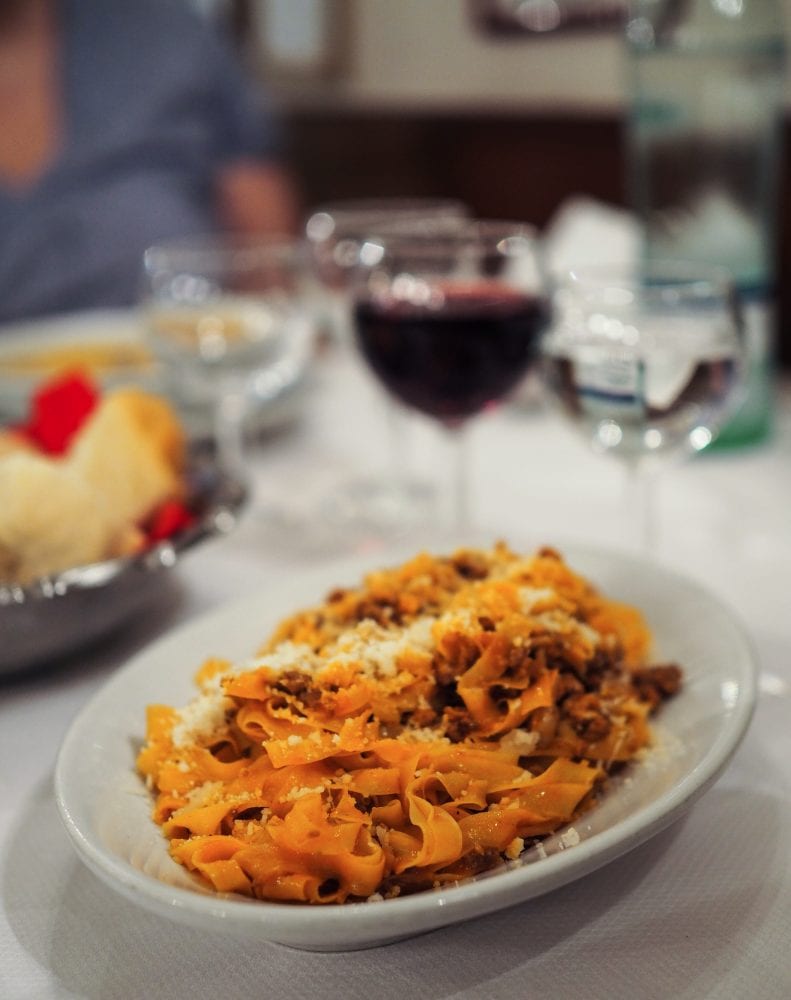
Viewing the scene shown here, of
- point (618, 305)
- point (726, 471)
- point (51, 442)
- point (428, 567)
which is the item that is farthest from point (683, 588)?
point (51, 442)

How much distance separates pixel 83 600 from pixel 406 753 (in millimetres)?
326

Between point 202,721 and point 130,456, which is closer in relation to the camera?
point 202,721

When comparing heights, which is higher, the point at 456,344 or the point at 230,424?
the point at 456,344

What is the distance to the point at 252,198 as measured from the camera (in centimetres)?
252

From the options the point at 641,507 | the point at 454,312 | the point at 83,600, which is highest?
the point at 454,312

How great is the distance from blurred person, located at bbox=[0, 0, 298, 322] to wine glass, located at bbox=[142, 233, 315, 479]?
3.94 feet

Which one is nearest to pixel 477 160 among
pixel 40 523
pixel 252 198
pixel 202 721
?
pixel 252 198

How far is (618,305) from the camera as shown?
86 cm

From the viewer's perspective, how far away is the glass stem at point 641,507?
0.91 meters

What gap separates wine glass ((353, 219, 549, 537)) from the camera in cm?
100

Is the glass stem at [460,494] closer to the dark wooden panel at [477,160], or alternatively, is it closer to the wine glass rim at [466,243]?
the wine glass rim at [466,243]

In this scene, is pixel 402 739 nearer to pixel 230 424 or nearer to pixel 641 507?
pixel 641 507

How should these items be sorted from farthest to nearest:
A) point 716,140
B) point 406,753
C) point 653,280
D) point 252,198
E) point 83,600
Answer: point 252,198, point 716,140, point 653,280, point 83,600, point 406,753

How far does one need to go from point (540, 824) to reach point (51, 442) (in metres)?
0.71
